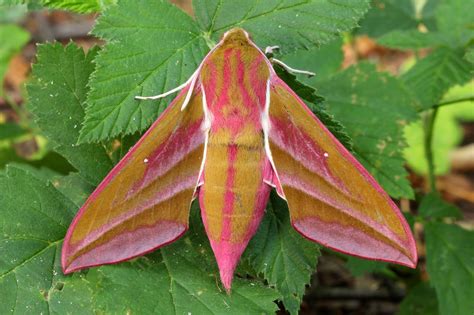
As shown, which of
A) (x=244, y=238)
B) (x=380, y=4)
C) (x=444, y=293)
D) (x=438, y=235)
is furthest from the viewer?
(x=380, y=4)

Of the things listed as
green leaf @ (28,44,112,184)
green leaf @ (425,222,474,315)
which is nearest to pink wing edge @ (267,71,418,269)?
green leaf @ (28,44,112,184)

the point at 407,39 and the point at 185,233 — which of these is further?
the point at 407,39

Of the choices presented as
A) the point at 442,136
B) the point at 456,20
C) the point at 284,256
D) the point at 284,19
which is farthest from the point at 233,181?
the point at 442,136

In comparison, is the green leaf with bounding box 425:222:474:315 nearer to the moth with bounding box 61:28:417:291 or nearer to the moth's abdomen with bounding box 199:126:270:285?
the moth with bounding box 61:28:417:291

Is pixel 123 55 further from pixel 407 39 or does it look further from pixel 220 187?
pixel 407 39

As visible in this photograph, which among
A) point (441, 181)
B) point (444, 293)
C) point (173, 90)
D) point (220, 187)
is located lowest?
point (441, 181)

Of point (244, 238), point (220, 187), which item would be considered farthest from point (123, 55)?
point (244, 238)

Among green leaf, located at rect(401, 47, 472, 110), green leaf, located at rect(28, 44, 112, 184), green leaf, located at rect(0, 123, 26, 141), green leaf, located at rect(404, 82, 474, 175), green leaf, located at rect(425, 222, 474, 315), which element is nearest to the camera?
green leaf, located at rect(28, 44, 112, 184)
